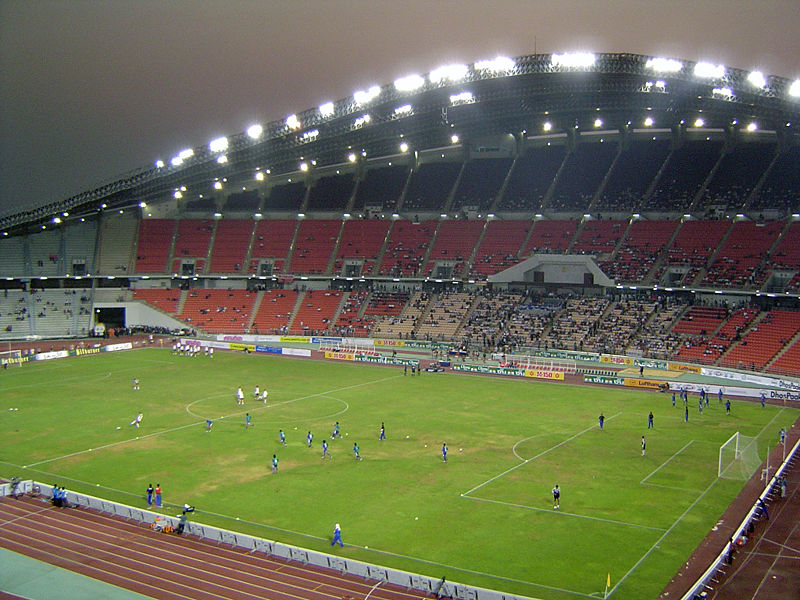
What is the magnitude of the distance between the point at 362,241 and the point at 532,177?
22.9 m

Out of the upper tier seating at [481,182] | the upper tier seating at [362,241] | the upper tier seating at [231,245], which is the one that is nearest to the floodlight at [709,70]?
the upper tier seating at [481,182]

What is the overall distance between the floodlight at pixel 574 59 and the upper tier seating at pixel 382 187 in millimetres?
37454

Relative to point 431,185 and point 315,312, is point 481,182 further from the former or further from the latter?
point 315,312

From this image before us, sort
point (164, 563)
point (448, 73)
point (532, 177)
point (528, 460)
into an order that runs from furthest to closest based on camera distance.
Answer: point (532, 177) → point (448, 73) → point (528, 460) → point (164, 563)

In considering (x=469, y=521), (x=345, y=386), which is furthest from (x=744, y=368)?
(x=469, y=521)

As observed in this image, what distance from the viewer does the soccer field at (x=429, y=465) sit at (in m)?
23.0

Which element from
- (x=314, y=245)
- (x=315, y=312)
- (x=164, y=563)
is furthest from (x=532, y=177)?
(x=164, y=563)

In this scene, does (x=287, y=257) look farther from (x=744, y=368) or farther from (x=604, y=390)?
(x=744, y=368)

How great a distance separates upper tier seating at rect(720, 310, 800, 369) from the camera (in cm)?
5453

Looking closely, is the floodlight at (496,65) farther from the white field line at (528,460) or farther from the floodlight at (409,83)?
the white field line at (528,460)

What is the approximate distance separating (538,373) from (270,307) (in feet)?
128

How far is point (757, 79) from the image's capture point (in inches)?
2010

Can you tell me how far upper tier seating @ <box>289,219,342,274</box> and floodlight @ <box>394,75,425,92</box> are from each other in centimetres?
3178

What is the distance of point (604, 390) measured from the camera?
52.2 m
